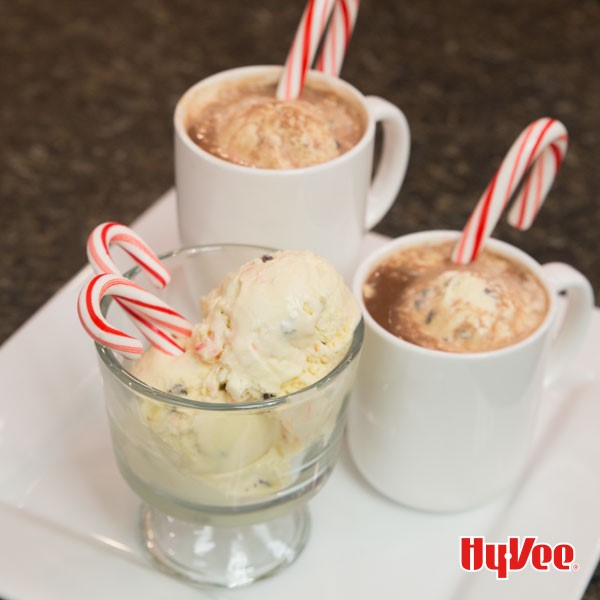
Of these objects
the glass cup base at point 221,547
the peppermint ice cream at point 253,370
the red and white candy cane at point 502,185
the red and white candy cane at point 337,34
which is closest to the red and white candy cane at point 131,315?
the peppermint ice cream at point 253,370

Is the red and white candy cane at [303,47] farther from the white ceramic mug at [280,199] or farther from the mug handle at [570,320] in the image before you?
the mug handle at [570,320]

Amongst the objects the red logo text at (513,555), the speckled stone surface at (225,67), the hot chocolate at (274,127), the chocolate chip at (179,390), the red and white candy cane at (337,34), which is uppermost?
the red and white candy cane at (337,34)

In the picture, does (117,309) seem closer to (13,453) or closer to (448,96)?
(13,453)

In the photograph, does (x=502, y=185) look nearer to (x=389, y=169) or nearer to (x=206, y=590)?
(x=389, y=169)

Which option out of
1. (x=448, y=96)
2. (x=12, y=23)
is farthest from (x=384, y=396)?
(x=12, y=23)

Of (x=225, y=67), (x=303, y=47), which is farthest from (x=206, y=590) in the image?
(x=225, y=67)

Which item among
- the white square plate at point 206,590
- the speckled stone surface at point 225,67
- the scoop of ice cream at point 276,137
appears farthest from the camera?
the speckled stone surface at point 225,67

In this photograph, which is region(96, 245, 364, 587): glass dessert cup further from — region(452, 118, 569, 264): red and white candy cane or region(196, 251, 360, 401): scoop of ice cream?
region(452, 118, 569, 264): red and white candy cane
